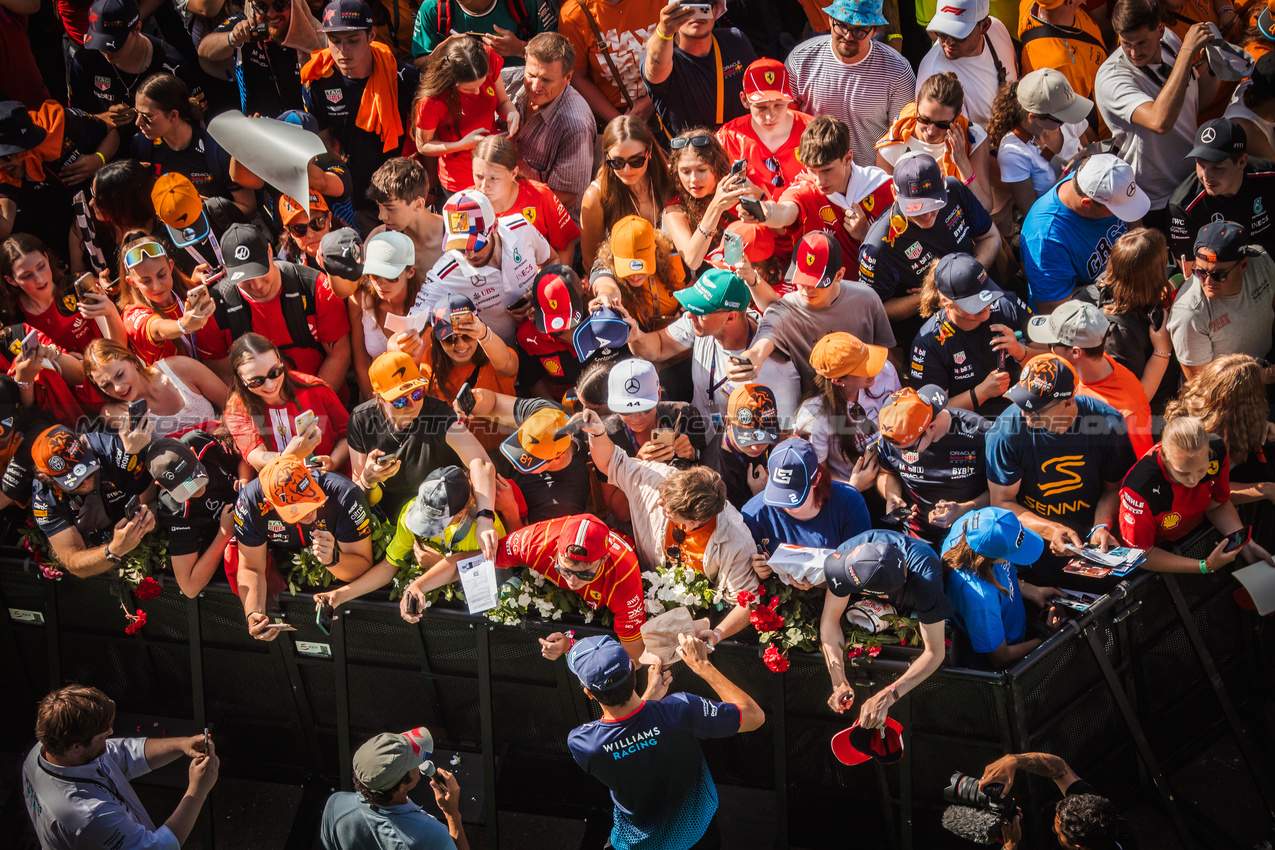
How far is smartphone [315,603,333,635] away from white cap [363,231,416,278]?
173cm

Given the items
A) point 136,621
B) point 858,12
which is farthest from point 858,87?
point 136,621

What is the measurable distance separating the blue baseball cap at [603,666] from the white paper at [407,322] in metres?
2.05

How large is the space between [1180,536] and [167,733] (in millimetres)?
5154

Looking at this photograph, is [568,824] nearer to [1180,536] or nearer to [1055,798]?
[1055,798]

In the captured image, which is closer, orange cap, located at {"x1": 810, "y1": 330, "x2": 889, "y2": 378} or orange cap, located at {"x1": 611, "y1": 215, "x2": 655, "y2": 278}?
orange cap, located at {"x1": 810, "y1": 330, "x2": 889, "y2": 378}

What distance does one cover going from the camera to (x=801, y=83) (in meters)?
6.55

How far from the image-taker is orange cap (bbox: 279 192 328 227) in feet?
20.5

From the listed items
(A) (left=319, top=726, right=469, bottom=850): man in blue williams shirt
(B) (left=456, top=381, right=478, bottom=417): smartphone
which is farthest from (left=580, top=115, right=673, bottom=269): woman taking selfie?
(A) (left=319, top=726, right=469, bottom=850): man in blue williams shirt

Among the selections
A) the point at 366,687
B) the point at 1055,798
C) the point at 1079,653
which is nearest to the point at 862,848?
the point at 1055,798

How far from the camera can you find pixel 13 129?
265 inches

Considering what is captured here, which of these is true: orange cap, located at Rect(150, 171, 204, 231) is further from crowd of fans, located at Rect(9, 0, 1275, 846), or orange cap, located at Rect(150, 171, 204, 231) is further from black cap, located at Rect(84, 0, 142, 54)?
black cap, located at Rect(84, 0, 142, 54)

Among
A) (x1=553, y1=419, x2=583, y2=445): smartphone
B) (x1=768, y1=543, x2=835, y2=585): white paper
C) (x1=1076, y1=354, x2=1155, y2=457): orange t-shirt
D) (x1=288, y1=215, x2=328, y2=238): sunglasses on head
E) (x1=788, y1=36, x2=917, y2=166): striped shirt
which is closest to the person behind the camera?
(x1=768, y1=543, x2=835, y2=585): white paper

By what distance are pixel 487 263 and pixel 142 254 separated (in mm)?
1900

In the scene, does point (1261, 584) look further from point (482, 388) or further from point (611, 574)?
point (482, 388)
